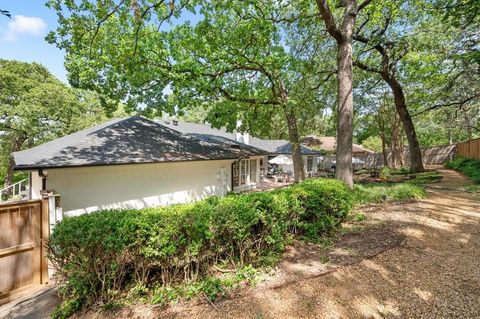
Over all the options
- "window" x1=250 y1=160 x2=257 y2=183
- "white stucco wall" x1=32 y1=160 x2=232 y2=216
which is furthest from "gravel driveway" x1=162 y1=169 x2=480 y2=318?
"window" x1=250 y1=160 x2=257 y2=183

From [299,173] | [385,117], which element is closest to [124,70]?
[299,173]

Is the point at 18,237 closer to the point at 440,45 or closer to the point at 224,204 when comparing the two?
the point at 224,204

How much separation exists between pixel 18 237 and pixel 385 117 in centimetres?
3182

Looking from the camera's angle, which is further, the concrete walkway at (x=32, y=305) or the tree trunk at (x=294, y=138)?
the tree trunk at (x=294, y=138)

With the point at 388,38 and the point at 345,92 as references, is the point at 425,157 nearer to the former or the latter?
the point at 388,38

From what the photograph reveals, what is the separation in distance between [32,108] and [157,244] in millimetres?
21390

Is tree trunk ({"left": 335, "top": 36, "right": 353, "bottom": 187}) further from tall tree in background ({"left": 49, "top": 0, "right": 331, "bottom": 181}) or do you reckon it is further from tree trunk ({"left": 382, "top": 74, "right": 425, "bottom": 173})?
tree trunk ({"left": 382, "top": 74, "right": 425, "bottom": 173})

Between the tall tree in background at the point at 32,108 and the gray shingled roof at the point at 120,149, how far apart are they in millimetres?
10378

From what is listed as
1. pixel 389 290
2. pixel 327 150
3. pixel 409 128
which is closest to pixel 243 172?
pixel 409 128

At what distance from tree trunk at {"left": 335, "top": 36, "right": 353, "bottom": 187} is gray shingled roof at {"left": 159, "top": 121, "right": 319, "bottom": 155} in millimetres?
12222

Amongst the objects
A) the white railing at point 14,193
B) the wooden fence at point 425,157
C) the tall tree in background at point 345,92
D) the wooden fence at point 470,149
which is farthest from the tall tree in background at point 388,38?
the white railing at point 14,193

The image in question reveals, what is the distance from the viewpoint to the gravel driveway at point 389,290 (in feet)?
10.5

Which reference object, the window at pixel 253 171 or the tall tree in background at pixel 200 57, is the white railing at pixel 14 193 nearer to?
the tall tree in background at pixel 200 57

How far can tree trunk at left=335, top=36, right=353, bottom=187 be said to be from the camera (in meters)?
8.38
